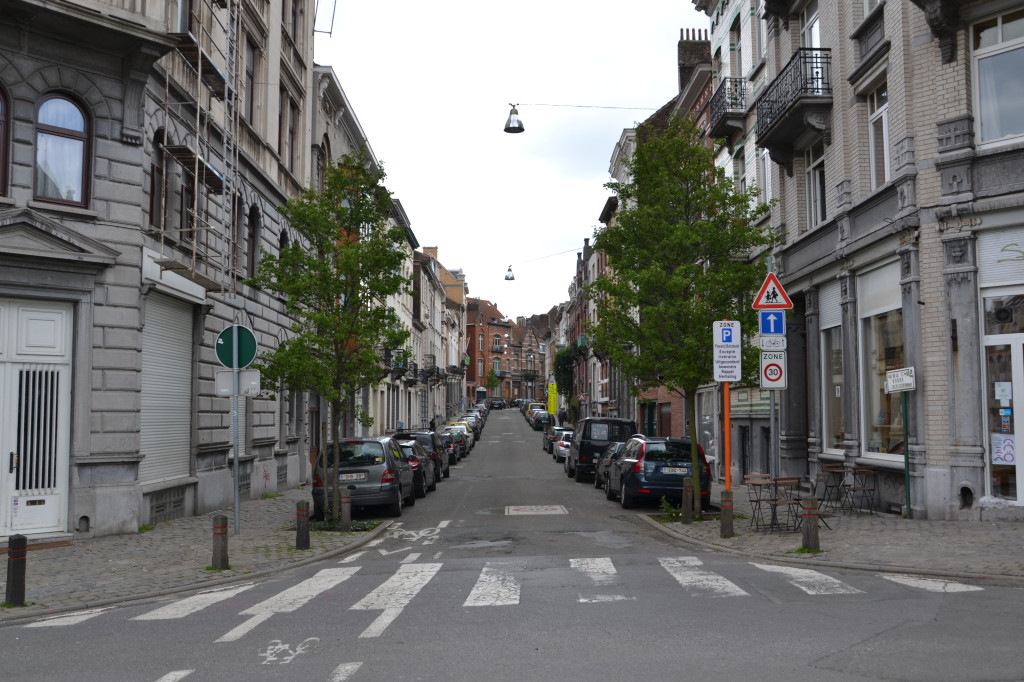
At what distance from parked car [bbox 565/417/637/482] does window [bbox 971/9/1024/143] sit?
48.7 ft

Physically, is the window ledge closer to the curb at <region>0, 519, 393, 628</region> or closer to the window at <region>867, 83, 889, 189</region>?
the curb at <region>0, 519, 393, 628</region>

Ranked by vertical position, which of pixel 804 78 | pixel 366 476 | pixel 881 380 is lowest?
pixel 366 476

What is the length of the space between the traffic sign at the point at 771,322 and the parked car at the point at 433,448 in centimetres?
1306

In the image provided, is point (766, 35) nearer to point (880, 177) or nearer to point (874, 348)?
point (880, 177)

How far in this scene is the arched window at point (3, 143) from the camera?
1379 cm

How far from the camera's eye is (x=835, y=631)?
7.13m

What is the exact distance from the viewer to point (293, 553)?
12727mm

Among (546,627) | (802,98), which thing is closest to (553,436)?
(802,98)

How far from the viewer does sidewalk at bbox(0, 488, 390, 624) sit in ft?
32.2

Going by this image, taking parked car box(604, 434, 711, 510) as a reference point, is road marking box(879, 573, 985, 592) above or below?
below

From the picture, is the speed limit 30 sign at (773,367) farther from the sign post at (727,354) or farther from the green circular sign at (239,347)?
the green circular sign at (239,347)

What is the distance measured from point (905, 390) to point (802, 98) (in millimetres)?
6953

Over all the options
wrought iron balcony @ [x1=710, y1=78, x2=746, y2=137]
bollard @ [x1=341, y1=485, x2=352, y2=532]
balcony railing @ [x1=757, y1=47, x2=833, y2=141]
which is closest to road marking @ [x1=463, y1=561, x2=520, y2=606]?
bollard @ [x1=341, y1=485, x2=352, y2=532]

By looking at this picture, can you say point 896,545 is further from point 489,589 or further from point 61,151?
point 61,151
